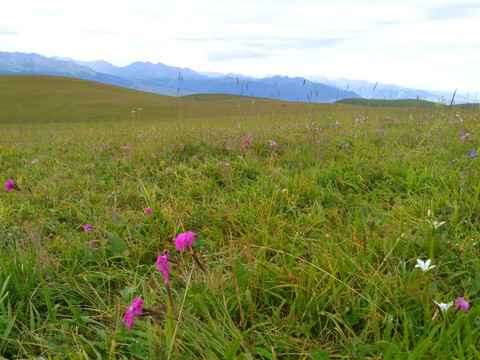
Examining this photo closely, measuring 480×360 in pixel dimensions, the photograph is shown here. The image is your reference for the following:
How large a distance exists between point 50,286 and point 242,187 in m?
2.00

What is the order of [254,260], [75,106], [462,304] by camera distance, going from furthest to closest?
[75,106] → [254,260] → [462,304]

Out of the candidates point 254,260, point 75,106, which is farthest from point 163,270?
point 75,106

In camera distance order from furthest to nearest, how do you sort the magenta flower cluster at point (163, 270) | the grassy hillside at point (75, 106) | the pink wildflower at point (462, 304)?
the grassy hillside at point (75, 106) < the pink wildflower at point (462, 304) < the magenta flower cluster at point (163, 270)

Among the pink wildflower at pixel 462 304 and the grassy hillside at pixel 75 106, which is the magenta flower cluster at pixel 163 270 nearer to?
the pink wildflower at pixel 462 304

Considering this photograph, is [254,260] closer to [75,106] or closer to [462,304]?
[462,304]

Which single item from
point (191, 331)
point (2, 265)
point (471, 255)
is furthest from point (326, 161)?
point (2, 265)

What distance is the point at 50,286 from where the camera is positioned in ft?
6.19

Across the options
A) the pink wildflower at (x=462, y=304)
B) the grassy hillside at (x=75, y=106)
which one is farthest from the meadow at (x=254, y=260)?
the grassy hillside at (x=75, y=106)

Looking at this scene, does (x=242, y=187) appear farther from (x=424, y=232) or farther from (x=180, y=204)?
(x=424, y=232)

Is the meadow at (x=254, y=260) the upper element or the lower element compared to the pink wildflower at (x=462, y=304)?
lower

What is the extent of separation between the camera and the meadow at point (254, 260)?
1.38m

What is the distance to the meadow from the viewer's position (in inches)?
54.5

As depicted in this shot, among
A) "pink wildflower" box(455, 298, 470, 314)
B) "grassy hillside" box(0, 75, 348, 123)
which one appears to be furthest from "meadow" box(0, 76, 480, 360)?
"grassy hillside" box(0, 75, 348, 123)

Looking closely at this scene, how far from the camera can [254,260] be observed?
194 cm
